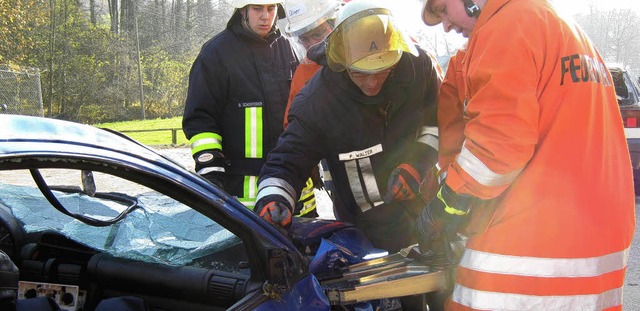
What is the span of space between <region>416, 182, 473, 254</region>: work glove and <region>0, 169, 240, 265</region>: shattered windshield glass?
0.67 meters

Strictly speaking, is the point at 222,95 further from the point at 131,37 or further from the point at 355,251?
the point at 131,37

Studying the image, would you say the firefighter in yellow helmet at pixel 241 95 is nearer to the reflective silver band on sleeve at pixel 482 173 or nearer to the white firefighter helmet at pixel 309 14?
the white firefighter helmet at pixel 309 14

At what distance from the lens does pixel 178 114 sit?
28922 millimetres

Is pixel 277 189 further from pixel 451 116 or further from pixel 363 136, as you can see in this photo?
pixel 451 116

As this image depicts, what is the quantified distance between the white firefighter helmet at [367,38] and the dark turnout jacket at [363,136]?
122 mm

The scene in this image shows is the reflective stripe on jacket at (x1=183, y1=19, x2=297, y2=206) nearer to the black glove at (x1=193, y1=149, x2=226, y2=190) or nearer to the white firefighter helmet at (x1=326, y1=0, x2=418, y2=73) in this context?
the black glove at (x1=193, y1=149, x2=226, y2=190)

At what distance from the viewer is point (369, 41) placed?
2.30 metres

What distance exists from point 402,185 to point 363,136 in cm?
27

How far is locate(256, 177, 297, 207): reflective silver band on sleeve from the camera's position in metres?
2.26

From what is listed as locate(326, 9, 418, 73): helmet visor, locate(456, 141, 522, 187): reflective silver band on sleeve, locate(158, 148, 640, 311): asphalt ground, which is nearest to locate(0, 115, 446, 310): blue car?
locate(456, 141, 522, 187): reflective silver band on sleeve

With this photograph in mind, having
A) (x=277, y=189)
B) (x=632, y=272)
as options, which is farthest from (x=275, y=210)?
(x=632, y=272)

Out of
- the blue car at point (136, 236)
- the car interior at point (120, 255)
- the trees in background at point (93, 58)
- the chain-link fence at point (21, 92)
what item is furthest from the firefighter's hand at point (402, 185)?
the trees in background at point (93, 58)

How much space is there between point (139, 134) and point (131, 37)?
47.4 feet

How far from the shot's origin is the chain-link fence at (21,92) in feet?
56.1
